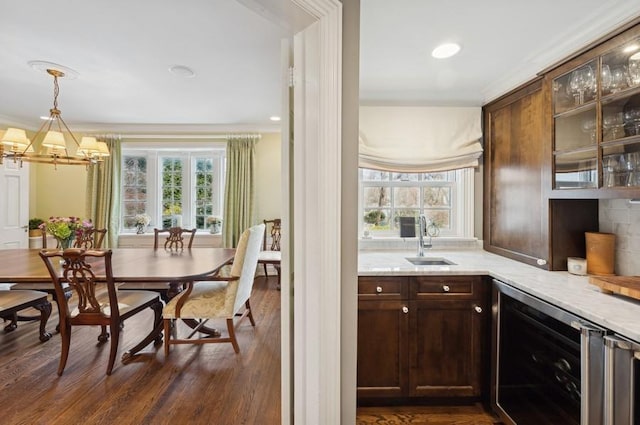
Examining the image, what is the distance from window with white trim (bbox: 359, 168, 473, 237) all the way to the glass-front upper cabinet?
1058 mm

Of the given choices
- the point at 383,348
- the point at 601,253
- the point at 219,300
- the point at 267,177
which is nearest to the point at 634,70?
the point at 601,253

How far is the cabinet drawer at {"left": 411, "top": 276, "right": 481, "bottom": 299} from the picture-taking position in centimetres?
187

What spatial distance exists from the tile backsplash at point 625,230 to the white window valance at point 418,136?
1.00 metres

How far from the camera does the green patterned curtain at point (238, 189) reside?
4.89 metres

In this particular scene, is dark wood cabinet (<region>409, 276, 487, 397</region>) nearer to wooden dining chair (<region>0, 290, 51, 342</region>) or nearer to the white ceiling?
the white ceiling

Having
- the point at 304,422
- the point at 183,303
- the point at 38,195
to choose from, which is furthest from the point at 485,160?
the point at 38,195

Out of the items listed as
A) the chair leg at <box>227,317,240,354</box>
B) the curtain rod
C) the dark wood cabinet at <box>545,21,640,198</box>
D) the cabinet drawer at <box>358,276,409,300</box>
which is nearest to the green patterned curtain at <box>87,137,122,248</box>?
the curtain rod

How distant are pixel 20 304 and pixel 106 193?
2.68 m

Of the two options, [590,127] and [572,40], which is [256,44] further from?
[590,127]

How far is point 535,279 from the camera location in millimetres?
1710

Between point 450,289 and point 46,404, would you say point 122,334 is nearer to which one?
point 46,404

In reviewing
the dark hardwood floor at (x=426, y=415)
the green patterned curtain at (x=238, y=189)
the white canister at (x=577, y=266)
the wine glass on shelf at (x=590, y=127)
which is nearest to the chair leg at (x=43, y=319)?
the green patterned curtain at (x=238, y=189)

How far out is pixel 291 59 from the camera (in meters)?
1.17

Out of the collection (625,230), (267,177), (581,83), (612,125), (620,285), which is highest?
(581,83)
